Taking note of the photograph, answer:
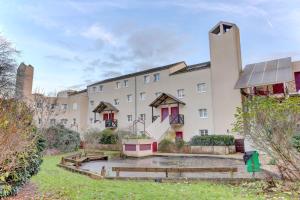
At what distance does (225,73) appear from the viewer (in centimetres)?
2689

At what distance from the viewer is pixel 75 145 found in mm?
27188

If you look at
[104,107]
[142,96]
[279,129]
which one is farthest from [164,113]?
[279,129]

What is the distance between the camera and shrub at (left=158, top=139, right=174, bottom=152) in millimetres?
26575

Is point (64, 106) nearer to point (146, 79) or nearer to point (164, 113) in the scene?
point (146, 79)

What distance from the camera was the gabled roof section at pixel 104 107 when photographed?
127 ft

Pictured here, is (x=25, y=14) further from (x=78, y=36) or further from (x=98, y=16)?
(x=78, y=36)

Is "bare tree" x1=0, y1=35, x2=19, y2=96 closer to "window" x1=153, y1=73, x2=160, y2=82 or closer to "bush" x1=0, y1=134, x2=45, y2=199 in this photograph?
"window" x1=153, y1=73, x2=160, y2=82

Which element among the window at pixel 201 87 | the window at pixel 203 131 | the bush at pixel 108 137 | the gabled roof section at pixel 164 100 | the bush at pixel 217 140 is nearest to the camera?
the bush at pixel 217 140

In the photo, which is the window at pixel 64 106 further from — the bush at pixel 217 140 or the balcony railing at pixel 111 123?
the bush at pixel 217 140

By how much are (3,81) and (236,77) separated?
23.7 metres

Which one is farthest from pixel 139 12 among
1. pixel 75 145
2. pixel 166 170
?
pixel 75 145

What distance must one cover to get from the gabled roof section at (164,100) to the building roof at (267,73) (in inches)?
309

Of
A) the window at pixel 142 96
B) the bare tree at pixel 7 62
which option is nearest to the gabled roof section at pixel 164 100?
the window at pixel 142 96

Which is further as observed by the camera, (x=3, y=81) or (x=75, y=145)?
(x=75, y=145)
